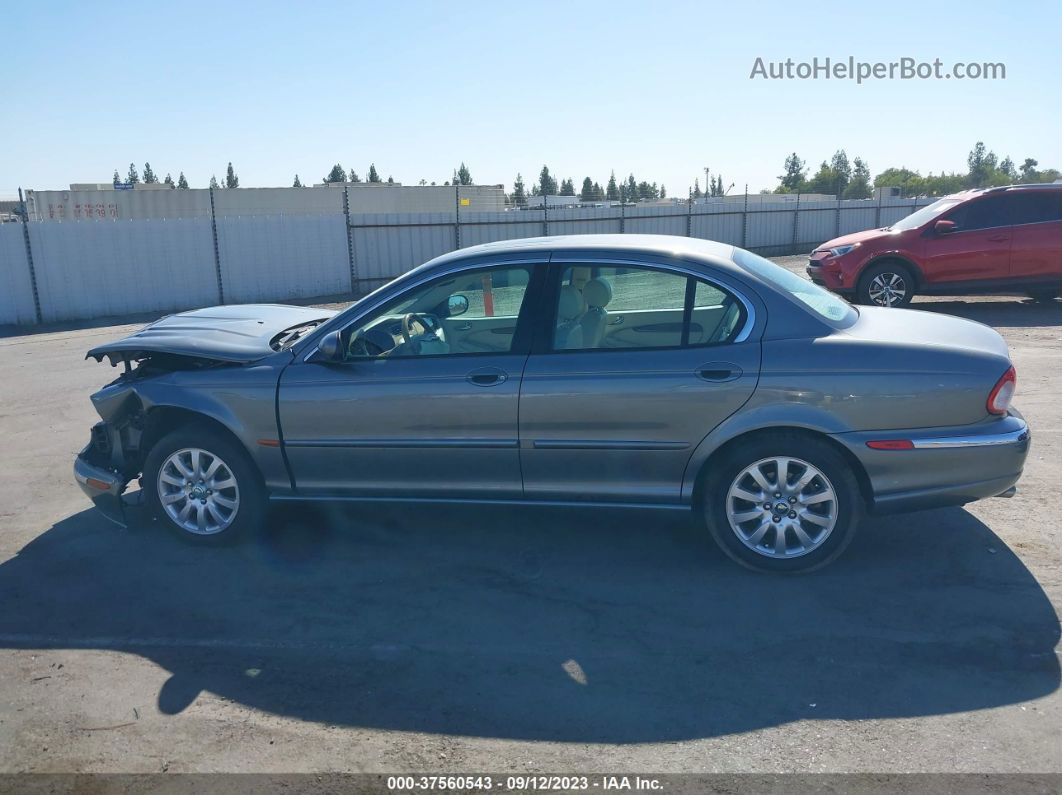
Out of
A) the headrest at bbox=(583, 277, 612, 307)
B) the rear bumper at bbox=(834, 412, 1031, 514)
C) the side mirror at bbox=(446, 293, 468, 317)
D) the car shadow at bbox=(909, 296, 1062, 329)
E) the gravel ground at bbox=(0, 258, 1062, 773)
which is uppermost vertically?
the headrest at bbox=(583, 277, 612, 307)

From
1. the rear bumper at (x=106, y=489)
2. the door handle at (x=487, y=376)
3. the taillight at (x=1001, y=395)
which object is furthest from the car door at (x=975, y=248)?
the rear bumper at (x=106, y=489)

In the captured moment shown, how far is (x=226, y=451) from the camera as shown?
5.27 m

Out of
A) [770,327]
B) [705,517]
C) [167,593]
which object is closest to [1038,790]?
[705,517]

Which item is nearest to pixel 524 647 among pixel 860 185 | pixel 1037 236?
pixel 1037 236

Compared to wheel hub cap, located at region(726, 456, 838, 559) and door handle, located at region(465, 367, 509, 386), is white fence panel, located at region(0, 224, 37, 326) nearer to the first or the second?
door handle, located at region(465, 367, 509, 386)

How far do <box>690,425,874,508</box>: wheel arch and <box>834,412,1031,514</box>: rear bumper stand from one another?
5cm

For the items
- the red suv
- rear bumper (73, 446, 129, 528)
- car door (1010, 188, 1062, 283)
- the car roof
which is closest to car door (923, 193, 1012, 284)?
the red suv

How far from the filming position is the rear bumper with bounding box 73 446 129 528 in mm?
5520

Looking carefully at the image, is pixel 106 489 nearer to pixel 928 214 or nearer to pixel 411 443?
pixel 411 443

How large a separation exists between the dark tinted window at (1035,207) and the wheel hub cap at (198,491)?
1205 cm

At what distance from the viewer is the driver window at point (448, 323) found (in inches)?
199

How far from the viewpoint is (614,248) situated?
4.98 meters

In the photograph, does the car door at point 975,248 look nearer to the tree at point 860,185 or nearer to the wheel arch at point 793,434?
the wheel arch at point 793,434

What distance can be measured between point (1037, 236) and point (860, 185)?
149 ft
